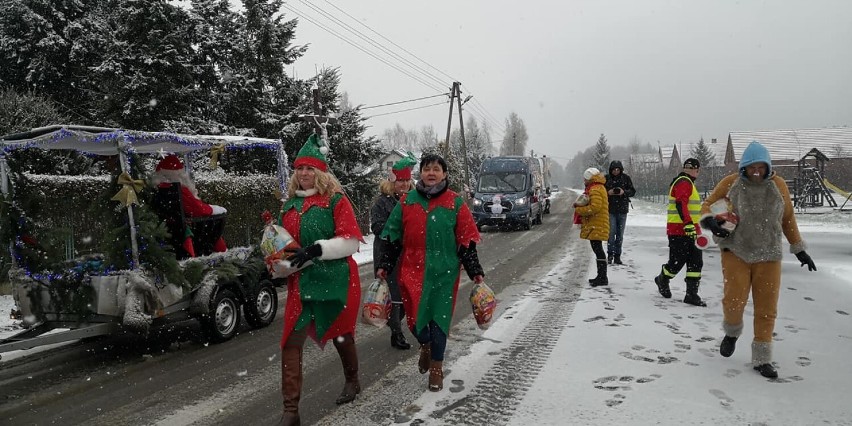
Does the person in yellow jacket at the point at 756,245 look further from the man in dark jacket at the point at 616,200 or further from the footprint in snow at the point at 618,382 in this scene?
the man in dark jacket at the point at 616,200

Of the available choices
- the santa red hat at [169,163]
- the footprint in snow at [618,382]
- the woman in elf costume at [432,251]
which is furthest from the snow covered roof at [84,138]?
the footprint in snow at [618,382]

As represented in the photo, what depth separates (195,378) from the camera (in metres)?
4.75

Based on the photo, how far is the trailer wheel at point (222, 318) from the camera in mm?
5770

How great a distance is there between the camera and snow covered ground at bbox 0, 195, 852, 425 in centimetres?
356

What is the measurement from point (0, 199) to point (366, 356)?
12.8 feet

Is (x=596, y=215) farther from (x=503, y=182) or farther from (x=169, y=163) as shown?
(x=503, y=182)

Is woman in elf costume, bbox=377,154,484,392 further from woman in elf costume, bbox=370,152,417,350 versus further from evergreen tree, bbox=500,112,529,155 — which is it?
evergreen tree, bbox=500,112,529,155

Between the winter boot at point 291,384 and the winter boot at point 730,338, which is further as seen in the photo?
the winter boot at point 730,338

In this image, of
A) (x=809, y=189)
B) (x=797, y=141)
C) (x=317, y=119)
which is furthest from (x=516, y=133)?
(x=317, y=119)

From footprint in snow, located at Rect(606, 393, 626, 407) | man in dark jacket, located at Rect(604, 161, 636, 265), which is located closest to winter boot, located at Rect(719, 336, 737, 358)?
footprint in snow, located at Rect(606, 393, 626, 407)

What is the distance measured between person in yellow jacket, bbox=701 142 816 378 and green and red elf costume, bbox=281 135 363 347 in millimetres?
2996

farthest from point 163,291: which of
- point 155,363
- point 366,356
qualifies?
point 366,356

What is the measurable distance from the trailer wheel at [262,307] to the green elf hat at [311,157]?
10.3ft

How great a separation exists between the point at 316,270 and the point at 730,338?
348 cm
